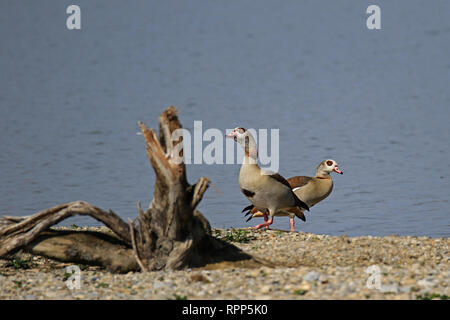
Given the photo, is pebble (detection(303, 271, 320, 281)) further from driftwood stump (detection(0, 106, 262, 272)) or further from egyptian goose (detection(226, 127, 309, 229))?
egyptian goose (detection(226, 127, 309, 229))

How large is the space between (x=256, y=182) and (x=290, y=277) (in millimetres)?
3654

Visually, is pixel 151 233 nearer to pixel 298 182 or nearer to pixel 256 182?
pixel 256 182

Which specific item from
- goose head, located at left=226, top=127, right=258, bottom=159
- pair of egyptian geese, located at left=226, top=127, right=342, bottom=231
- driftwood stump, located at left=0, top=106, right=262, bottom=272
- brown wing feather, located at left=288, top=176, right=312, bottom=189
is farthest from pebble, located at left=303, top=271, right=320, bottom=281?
brown wing feather, located at left=288, top=176, right=312, bottom=189

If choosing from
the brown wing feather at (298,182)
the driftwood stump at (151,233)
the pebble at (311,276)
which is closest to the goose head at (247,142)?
the brown wing feather at (298,182)

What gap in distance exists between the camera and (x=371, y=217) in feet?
49.8

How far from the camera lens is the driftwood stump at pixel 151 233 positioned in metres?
9.84

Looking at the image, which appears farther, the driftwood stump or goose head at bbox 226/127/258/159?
goose head at bbox 226/127/258/159

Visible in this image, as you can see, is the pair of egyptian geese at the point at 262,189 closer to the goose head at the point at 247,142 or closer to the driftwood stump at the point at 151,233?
the goose head at the point at 247,142

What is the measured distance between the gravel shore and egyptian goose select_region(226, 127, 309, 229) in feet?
4.46

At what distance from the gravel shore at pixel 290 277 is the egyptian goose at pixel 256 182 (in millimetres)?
1359

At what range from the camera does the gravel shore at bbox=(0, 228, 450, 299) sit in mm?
8859
